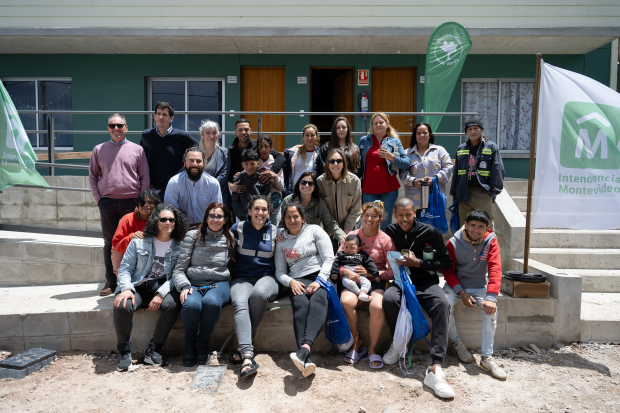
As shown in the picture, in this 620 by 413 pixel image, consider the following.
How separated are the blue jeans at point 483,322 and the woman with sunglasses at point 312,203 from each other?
122 cm

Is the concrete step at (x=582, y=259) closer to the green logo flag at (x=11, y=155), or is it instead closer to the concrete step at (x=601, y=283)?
the concrete step at (x=601, y=283)

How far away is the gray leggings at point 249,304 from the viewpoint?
143 inches

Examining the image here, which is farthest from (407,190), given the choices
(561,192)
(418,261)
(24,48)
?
(24,48)

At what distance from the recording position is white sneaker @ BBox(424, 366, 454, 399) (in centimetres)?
327

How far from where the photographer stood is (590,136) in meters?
4.04

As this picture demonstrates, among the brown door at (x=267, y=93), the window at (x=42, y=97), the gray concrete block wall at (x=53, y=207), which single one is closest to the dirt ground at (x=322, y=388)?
the gray concrete block wall at (x=53, y=207)

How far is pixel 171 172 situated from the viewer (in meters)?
4.77

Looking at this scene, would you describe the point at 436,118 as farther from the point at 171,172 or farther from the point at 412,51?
the point at 171,172

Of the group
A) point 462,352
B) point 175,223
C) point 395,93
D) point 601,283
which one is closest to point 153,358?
point 175,223

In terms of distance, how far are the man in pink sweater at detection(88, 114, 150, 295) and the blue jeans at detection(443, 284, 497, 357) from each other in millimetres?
3341

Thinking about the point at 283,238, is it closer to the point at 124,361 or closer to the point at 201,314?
the point at 201,314

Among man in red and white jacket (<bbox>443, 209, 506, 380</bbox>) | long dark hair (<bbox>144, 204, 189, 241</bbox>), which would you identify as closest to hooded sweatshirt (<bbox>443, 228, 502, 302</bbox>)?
man in red and white jacket (<bbox>443, 209, 506, 380</bbox>)

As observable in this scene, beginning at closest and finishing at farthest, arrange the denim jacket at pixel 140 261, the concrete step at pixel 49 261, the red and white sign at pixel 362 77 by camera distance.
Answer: the denim jacket at pixel 140 261 < the concrete step at pixel 49 261 < the red and white sign at pixel 362 77

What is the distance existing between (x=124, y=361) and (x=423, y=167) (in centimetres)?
359
